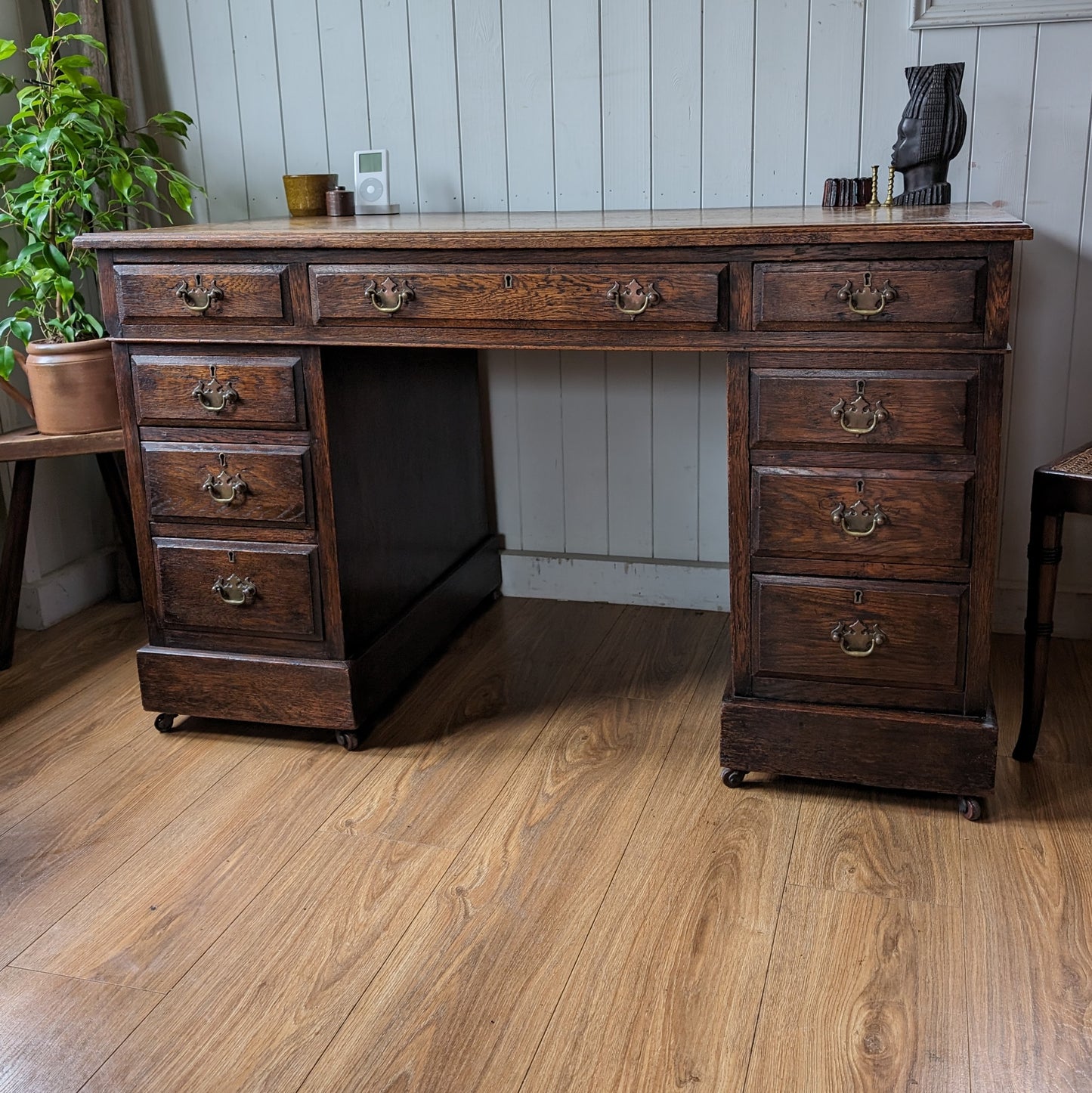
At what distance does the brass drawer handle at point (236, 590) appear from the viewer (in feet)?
6.75

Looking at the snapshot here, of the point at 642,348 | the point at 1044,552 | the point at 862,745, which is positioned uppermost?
the point at 642,348

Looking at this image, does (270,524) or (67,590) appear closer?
(270,524)

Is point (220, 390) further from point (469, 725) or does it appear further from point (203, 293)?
point (469, 725)

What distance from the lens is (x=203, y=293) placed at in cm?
193

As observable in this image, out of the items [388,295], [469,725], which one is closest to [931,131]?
[388,295]

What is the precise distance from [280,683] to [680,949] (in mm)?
885

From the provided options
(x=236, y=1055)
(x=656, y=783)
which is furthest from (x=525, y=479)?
(x=236, y=1055)

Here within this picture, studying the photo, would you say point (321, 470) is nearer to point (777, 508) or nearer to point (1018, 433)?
point (777, 508)

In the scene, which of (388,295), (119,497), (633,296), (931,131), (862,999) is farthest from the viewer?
(119,497)

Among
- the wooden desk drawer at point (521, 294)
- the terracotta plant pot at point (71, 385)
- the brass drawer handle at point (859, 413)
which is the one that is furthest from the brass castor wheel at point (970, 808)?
the terracotta plant pot at point (71, 385)

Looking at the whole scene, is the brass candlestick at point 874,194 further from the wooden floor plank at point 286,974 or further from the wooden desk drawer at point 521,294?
the wooden floor plank at point 286,974

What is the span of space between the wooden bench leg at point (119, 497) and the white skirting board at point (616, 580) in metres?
0.84

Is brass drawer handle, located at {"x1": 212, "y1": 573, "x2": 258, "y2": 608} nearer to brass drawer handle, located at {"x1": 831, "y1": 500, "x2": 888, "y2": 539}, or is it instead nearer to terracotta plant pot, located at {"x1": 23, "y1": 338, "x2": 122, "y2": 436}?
terracotta plant pot, located at {"x1": 23, "y1": 338, "x2": 122, "y2": 436}

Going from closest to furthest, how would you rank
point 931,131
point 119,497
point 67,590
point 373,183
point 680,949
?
1. point 680,949
2. point 931,131
3. point 373,183
4. point 119,497
5. point 67,590
